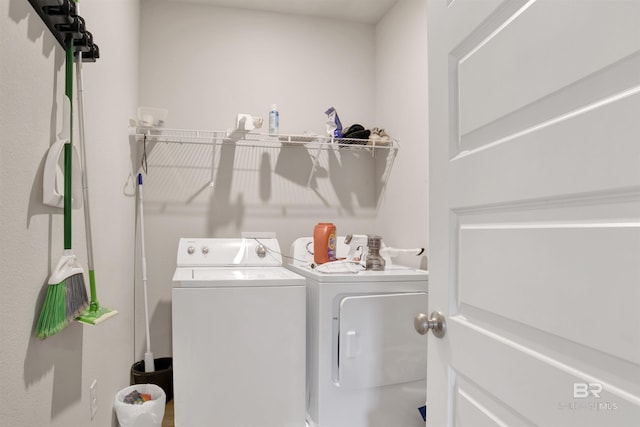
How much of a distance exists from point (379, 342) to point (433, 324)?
3.24 ft

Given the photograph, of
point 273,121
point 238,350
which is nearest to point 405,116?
point 273,121

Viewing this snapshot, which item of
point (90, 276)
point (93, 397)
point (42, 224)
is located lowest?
point (93, 397)

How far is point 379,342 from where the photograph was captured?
6.51 feet

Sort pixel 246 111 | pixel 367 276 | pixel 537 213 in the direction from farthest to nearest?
pixel 246 111, pixel 367 276, pixel 537 213

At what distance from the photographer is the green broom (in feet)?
3.36

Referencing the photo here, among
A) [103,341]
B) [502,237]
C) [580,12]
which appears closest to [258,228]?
[103,341]

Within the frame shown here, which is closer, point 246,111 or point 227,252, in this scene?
point 227,252

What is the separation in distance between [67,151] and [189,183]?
5.66 feet

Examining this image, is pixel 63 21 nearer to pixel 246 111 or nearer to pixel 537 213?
pixel 537 213

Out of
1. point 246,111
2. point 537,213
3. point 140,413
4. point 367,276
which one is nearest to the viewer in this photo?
point 537,213

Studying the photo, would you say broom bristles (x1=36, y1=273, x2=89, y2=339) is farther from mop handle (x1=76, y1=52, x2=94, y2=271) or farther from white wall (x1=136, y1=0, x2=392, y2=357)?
white wall (x1=136, y1=0, x2=392, y2=357)

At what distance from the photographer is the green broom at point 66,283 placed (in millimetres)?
1023

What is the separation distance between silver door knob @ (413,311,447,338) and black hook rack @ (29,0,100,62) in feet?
4.06

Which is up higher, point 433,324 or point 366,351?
point 433,324
